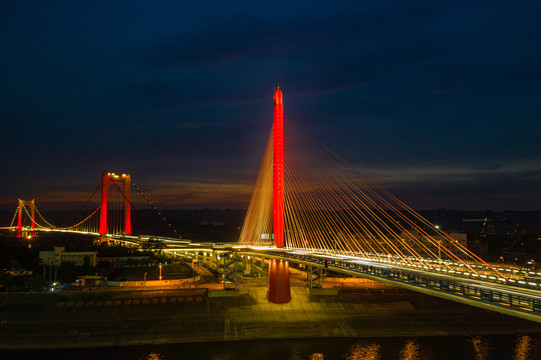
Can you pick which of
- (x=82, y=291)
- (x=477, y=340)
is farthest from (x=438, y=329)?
(x=82, y=291)

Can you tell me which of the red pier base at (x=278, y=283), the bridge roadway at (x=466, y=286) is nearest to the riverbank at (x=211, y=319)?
the red pier base at (x=278, y=283)

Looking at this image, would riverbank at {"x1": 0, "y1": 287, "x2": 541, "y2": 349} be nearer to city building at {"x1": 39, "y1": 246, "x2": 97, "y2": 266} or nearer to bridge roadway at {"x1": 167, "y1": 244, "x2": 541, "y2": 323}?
bridge roadway at {"x1": 167, "y1": 244, "x2": 541, "y2": 323}

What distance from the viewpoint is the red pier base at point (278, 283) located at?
95.5 feet

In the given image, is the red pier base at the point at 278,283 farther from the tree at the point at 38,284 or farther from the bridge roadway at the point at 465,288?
the tree at the point at 38,284

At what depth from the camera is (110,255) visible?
4500 centimetres

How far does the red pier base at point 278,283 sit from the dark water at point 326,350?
11.2ft

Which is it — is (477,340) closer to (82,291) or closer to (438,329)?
(438,329)

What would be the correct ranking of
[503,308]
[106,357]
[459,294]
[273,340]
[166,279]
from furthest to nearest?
[166,279], [273,340], [106,357], [459,294], [503,308]

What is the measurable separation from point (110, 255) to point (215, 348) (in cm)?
2438

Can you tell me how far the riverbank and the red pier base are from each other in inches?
18.8

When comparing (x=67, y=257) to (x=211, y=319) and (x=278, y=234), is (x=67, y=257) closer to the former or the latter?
(x=211, y=319)

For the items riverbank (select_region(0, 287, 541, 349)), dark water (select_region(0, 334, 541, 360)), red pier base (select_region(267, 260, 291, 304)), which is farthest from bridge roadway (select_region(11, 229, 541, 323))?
riverbank (select_region(0, 287, 541, 349))

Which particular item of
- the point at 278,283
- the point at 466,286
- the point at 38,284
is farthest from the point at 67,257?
the point at 466,286

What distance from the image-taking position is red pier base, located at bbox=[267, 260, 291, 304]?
1145 inches
